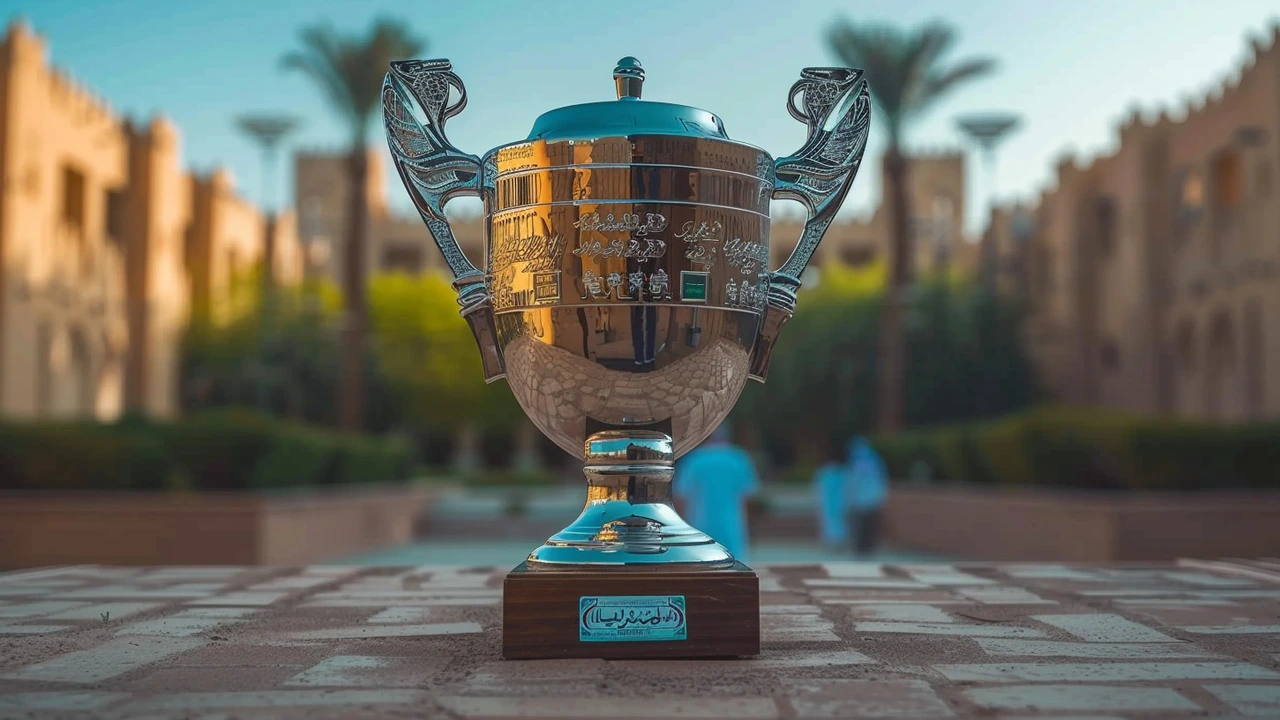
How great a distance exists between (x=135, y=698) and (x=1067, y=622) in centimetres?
256

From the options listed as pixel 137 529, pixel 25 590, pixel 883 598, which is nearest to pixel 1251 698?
pixel 883 598

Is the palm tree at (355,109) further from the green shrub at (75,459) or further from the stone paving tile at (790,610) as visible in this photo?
the stone paving tile at (790,610)

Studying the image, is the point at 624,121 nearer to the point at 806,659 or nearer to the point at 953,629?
the point at 806,659

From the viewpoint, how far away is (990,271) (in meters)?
35.0

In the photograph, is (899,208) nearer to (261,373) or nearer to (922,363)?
(922,363)

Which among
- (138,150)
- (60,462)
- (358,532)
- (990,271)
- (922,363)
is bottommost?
(358,532)

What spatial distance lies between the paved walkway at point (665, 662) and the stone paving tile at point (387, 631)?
0.01m

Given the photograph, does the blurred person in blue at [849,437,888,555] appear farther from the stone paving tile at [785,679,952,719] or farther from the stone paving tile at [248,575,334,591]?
the stone paving tile at [785,679,952,719]

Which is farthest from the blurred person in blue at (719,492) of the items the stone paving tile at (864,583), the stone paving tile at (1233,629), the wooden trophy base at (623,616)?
the wooden trophy base at (623,616)

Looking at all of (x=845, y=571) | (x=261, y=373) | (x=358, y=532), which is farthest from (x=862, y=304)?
(x=845, y=571)

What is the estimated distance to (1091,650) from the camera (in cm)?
316

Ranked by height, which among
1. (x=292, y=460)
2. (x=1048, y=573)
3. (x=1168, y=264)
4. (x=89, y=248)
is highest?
(x=89, y=248)

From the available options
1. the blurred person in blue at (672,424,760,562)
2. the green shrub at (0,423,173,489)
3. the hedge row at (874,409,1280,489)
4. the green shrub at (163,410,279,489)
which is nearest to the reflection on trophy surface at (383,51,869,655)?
the blurred person in blue at (672,424,760,562)

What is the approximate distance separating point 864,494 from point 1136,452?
12.6ft
